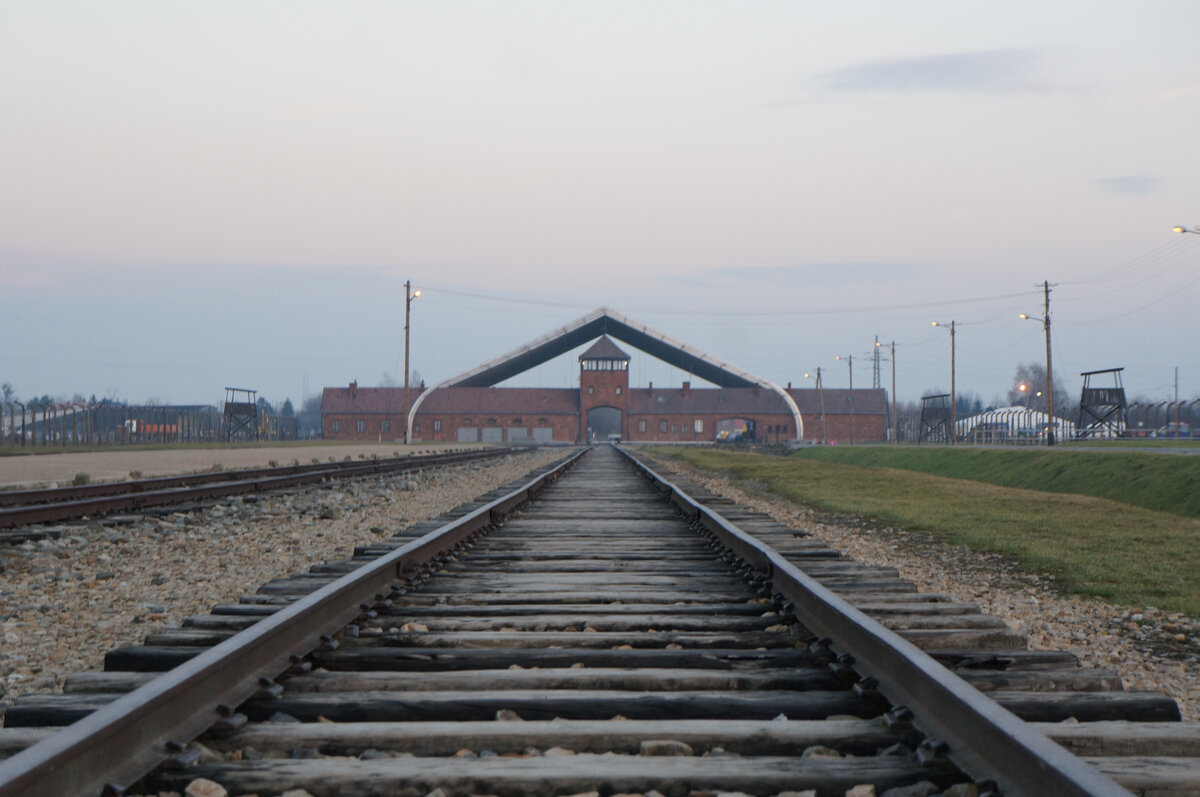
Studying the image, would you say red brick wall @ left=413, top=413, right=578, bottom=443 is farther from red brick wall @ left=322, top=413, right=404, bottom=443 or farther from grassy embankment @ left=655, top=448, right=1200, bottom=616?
grassy embankment @ left=655, top=448, right=1200, bottom=616

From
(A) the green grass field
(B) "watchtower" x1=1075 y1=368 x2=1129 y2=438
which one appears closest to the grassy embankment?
(A) the green grass field

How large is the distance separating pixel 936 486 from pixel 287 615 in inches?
776

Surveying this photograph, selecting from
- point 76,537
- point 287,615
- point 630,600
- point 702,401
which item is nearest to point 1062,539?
point 630,600

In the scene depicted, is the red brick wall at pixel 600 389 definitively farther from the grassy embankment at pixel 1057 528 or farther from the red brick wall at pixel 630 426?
the grassy embankment at pixel 1057 528

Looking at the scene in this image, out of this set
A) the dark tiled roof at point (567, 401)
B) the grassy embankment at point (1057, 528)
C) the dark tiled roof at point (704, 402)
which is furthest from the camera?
the dark tiled roof at point (704, 402)

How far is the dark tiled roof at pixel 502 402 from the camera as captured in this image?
310 feet

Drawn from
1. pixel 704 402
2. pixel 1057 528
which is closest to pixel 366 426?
pixel 704 402

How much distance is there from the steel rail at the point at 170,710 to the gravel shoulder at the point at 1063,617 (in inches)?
144

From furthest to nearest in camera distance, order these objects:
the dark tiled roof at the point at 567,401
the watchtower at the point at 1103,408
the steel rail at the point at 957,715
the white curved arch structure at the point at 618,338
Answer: the dark tiled roof at the point at 567,401 → the white curved arch structure at the point at 618,338 → the watchtower at the point at 1103,408 → the steel rail at the point at 957,715

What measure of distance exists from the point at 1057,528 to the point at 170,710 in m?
11.8

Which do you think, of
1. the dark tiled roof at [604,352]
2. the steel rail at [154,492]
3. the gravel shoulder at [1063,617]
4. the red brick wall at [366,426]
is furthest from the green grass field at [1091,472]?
the red brick wall at [366,426]

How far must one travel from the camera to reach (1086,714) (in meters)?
3.01

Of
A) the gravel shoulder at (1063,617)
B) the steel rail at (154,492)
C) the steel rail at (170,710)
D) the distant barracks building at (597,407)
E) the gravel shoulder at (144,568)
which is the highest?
the distant barracks building at (597,407)

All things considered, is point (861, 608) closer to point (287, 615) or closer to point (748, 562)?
point (748, 562)
